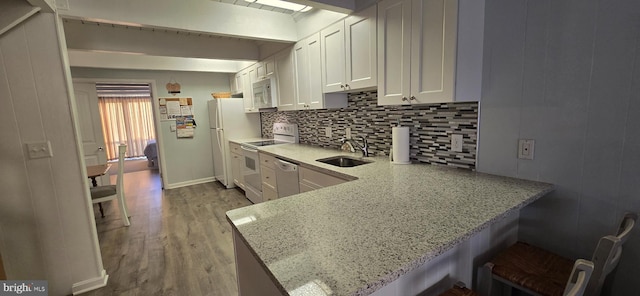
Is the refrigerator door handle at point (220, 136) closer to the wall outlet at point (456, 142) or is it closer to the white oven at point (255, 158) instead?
the white oven at point (255, 158)

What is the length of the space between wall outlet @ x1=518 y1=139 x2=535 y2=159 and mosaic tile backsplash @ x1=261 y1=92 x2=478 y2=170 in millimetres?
247

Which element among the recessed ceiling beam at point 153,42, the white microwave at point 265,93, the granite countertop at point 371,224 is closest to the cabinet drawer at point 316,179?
the granite countertop at point 371,224

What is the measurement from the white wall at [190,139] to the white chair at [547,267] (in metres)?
5.11

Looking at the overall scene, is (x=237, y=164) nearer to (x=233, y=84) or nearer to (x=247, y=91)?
(x=247, y=91)

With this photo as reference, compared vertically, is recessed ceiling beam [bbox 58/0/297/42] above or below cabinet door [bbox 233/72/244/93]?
Answer: above

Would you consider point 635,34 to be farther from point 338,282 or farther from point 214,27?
point 214,27

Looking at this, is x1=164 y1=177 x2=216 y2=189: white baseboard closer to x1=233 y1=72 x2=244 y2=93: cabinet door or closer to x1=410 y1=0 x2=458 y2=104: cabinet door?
x1=233 y1=72 x2=244 y2=93: cabinet door

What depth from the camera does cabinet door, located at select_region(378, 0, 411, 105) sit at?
5.74ft

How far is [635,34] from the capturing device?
110 centimetres

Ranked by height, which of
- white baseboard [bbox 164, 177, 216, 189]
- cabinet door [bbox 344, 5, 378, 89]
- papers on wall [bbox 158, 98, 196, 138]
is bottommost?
white baseboard [bbox 164, 177, 216, 189]

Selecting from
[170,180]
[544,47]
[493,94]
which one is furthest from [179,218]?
[544,47]

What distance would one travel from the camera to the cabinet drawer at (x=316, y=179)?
6.61ft

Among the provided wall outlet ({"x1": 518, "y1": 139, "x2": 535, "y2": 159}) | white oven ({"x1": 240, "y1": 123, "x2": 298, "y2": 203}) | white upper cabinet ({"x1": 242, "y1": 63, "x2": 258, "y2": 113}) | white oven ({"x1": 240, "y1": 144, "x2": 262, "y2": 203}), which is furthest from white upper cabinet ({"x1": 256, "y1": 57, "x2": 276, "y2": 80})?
wall outlet ({"x1": 518, "y1": 139, "x2": 535, "y2": 159})

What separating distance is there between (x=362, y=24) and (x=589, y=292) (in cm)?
199
